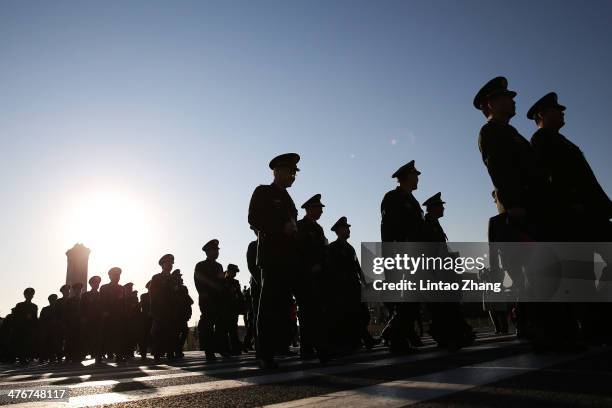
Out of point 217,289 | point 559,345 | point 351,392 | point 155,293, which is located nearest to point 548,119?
point 559,345

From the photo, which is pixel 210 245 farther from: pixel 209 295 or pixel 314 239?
pixel 314 239

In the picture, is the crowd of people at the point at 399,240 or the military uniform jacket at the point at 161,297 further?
the military uniform jacket at the point at 161,297

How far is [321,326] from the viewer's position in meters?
5.35

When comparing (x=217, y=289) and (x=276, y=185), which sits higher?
(x=276, y=185)

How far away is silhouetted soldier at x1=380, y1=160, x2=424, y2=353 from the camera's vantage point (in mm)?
6133

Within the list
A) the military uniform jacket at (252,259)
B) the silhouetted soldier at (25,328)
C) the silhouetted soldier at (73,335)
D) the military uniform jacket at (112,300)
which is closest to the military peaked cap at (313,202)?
the military uniform jacket at (252,259)

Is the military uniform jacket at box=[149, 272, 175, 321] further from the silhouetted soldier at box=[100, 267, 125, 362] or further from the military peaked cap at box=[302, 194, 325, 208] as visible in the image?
the military peaked cap at box=[302, 194, 325, 208]

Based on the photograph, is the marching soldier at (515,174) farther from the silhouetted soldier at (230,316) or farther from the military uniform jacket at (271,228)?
the silhouetted soldier at (230,316)

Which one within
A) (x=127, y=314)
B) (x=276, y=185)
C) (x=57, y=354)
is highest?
(x=276, y=185)

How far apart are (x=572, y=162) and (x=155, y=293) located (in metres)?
8.07

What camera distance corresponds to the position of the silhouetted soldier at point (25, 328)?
50.5 feet

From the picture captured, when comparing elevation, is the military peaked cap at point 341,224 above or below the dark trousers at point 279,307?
above

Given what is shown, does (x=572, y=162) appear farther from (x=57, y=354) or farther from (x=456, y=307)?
(x=57, y=354)

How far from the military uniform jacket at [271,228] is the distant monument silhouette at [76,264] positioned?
409ft
